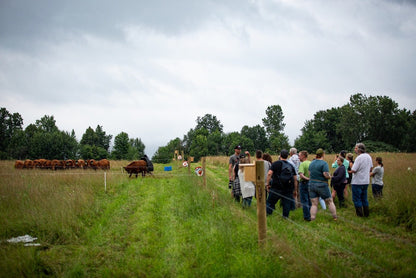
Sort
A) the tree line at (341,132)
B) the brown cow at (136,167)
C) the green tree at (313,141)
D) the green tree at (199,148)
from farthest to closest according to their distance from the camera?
the green tree at (199,148)
the green tree at (313,141)
the tree line at (341,132)
the brown cow at (136,167)

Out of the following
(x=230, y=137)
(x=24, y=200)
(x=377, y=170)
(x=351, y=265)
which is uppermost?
(x=230, y=137)

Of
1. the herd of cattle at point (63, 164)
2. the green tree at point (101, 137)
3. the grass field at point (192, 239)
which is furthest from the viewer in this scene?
the green tree at point (101, 137)

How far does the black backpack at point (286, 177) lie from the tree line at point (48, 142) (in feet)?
211

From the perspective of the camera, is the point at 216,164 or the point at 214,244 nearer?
the point at 214,244

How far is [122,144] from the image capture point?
7381cm

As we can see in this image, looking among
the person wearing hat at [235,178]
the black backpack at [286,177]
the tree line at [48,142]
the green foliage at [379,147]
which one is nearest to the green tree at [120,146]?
the tree line at [48,142]

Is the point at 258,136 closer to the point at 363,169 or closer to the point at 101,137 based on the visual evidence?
the point at 101,137

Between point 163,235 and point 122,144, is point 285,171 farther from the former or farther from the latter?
point 122,144

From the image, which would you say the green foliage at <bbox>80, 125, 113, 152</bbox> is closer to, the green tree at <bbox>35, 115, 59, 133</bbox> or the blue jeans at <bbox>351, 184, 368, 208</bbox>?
the green tree at <bbox>35, 115, 59, 133</bbox>

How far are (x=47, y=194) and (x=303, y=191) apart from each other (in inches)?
311

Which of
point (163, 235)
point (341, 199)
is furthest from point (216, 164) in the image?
point (163, 235)

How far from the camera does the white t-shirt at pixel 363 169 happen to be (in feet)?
22.4

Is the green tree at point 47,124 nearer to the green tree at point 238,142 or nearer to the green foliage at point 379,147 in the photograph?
the green tree at point 238,142

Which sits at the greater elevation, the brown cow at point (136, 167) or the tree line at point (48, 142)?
the tree line at point (48, 142)
